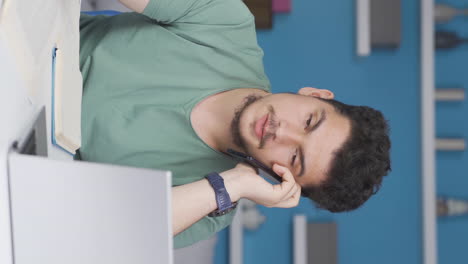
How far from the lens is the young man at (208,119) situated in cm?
118

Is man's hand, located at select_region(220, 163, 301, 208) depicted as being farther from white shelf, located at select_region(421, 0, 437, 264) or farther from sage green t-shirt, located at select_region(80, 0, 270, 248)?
white shelf, located at select_region(421, 0, 437, 264)

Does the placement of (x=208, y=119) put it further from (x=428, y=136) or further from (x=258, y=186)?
(x=428, y=136)

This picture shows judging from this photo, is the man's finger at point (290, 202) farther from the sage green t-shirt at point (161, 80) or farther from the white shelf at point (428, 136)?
the white shelf at point (428, 136)

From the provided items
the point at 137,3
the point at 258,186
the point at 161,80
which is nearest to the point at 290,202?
the point at 258,186

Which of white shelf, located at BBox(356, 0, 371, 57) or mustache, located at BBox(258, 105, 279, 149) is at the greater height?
white shelf, located at BBox(356, 0, 371, 57)

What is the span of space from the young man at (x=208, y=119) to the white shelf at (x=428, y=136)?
71cm

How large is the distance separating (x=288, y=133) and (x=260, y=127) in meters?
0.07

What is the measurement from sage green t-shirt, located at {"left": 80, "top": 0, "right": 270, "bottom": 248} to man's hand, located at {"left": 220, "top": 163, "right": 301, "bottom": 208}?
141 mm

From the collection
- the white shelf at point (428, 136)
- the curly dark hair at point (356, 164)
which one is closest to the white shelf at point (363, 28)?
the white shelf at point (428, 136)

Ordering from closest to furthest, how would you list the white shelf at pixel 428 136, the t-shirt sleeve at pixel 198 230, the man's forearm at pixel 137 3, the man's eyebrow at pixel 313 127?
the man's forearm at pixel 137 3, the man's eyebrow at pixel 313 127, the t-shirt sleeve at pixel 198 230, the white shelf at pixel 428 136

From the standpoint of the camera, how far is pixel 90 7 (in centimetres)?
152

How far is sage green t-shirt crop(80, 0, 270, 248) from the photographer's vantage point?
46.9 inches

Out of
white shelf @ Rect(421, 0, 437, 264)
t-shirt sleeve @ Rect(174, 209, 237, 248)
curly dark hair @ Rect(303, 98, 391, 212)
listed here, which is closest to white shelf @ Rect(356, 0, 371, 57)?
white shelf @ Rect(421, 0, 437, 264)

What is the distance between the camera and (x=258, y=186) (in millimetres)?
1180
